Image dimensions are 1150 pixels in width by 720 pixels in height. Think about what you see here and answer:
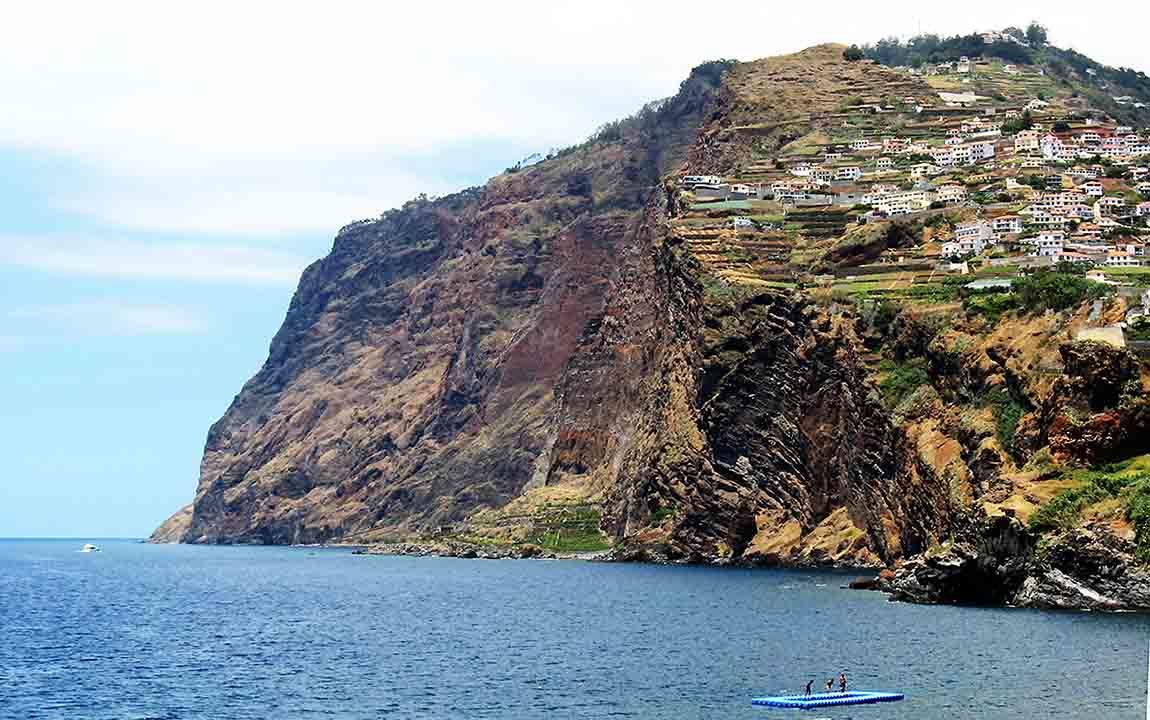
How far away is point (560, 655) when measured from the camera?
9225cm

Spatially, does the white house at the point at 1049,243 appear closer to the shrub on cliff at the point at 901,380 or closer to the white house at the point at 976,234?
the white house at the point at 976,234

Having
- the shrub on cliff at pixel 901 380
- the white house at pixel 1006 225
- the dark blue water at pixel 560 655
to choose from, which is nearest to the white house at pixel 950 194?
the white house at pixel 1006 225

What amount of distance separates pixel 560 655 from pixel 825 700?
973 inches

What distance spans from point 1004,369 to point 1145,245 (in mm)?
33077

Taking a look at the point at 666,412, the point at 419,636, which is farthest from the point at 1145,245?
the point at 419,636

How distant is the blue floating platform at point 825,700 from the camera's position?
7012cm

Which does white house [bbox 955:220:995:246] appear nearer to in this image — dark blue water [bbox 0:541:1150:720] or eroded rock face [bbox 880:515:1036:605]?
dark blue water [bbox 0:541:1150:720]

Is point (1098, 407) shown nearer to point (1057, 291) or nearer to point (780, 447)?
point (1057, 291)

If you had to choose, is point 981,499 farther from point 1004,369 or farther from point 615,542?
point 615,542

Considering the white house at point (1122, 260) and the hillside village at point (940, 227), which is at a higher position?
the hillside village at point (940, 227)

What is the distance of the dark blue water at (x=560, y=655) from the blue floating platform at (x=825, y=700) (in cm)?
96

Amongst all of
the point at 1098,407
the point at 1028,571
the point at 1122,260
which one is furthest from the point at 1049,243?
the point at 1028,571

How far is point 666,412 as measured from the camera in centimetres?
18725

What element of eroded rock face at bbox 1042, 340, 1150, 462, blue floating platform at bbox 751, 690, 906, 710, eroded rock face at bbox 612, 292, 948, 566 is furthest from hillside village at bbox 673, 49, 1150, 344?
blue floating platform at bbox 751, 690, 906, 710
